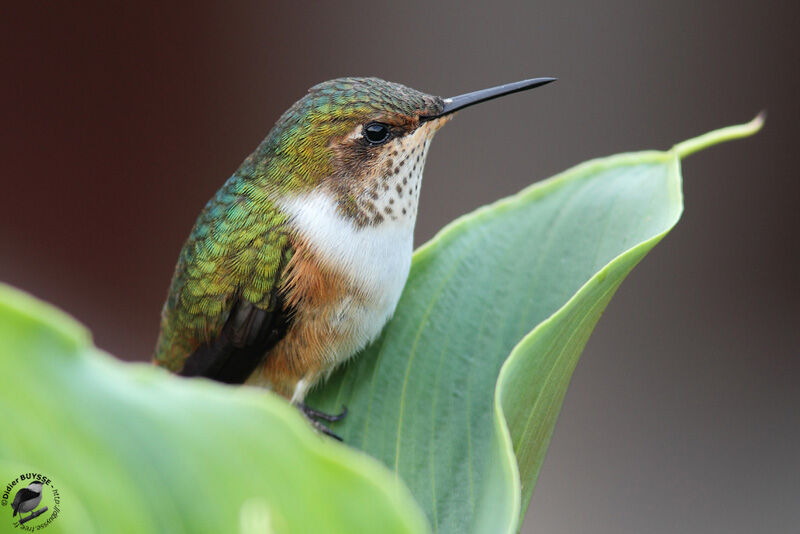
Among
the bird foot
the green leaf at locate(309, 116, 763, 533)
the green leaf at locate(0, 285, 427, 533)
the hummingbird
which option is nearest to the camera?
the green leaf at locate(0, 285, 427, 533)

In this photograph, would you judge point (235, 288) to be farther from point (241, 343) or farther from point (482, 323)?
point (482, 323)

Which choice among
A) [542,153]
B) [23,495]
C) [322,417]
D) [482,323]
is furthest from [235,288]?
[542,153]

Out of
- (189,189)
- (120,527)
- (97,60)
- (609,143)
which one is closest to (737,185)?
(609,143)

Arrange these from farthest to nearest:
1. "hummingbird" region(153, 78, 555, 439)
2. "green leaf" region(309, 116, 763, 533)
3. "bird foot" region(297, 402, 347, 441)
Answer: "hummingbird" region(153, 78, 555, 439) → "bird foot" region(297, 402, 347, 441) → "green leaf" region(309, 116, 763, 533)

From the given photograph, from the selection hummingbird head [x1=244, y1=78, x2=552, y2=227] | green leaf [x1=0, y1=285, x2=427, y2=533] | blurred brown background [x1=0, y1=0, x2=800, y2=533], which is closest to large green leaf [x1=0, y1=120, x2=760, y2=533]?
green leaf [x1=0, y1=285, x2=427, y2=533]

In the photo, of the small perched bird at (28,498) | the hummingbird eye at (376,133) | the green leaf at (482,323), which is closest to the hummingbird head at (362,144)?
the hummingbird eye at (376,133)

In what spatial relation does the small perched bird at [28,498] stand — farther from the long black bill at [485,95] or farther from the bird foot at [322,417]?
the long black bill at [485,95]

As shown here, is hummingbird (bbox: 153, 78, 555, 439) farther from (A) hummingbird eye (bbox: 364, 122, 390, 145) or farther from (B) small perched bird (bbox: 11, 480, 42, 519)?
(B) small perched bird (bbox: 11, 480, 42, 519)
